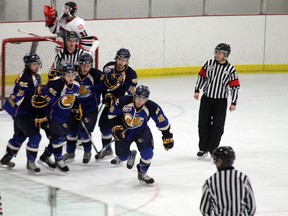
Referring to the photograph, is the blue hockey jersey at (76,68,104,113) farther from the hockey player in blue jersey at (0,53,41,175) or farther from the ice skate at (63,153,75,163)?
the hockey player in blue jersey at (0,53,41,175)

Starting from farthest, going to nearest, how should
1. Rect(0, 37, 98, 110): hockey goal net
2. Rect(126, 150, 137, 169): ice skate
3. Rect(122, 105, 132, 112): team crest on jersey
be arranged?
Rect(0, 37, 98, 110): hockey goal net → Rect(126, 150, 137, 169): ice skate → Rect(122, 105, 132, 112): team crest on jersey

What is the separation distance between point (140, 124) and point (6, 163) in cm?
134

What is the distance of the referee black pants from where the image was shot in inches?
347

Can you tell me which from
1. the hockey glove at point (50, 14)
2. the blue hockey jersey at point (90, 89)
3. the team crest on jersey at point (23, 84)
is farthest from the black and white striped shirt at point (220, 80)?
the hockey glove at point (50, 14)

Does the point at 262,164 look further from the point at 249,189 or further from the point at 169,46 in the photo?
the point at 169,46

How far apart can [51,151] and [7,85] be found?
301cm

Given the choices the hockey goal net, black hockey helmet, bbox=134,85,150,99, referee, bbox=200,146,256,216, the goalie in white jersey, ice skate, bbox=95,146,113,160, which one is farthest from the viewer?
the hockey goal net

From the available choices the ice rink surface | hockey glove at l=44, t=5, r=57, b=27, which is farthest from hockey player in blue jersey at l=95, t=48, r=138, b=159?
hockey glove at l=44, t=5, r=57, b=27

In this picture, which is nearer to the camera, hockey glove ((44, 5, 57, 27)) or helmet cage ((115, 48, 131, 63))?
helmet cage ((115, 48, 131, 63))

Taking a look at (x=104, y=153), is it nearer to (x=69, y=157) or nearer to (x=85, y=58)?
(x=69, y=157)

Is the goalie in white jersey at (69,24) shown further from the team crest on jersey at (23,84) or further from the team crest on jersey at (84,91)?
the team crest on jersey at (23,84)

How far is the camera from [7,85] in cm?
1107

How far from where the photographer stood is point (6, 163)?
27.0 ft

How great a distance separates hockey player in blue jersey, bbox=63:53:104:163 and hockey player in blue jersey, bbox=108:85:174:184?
0.66 metres
